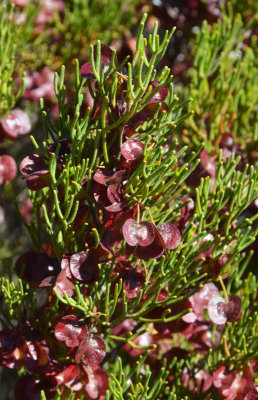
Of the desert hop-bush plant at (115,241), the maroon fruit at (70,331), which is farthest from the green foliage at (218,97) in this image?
the maroon fruit at (70,331)

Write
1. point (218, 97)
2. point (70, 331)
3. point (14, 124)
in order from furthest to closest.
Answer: point (218, 97)
point (14, 124)
point (70, 331)

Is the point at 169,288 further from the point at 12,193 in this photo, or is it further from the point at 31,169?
the point at 12,193

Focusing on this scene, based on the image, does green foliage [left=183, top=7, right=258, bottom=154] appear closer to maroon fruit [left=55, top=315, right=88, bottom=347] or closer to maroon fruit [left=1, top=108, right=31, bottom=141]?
maroon fruit [left=1, top=108, right=31, bottom=141]

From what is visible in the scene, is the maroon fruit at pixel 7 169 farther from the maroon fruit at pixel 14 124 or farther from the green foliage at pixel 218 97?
the green foliage at pixel 218 97

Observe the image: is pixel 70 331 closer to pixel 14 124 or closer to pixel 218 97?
pixel 14 124

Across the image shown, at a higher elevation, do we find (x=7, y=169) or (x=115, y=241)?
(x=115, y=241)

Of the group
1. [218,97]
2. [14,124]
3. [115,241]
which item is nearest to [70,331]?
[115,241]

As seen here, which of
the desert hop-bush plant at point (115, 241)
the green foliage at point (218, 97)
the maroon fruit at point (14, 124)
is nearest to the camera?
the desert hop-bush plant at point (115, 241)

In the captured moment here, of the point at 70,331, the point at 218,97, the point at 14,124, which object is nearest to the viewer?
the point at 70,331
